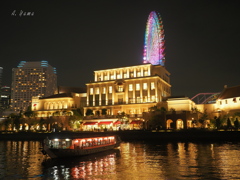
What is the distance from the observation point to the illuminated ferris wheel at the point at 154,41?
99.4m

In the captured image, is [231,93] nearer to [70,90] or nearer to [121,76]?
[121,76]

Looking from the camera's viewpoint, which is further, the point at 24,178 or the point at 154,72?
the point at 154,72

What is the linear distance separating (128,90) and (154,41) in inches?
902

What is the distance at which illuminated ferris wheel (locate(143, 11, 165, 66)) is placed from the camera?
9944 centimetres

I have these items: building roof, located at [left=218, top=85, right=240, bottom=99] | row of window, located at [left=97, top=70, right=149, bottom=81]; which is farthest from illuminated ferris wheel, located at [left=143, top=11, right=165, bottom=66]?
building roof, located at [left=218, top=85, right=240, bottom=99]

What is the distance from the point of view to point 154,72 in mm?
109562

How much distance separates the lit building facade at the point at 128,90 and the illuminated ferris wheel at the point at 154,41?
5062 millimetres

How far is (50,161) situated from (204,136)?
42.9 m

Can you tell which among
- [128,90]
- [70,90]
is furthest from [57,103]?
[128,90]

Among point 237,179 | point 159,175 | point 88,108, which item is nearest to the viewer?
point 237,179

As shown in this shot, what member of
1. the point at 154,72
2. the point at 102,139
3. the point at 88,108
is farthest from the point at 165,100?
the point at 102,139

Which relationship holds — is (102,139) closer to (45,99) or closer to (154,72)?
(154,72)

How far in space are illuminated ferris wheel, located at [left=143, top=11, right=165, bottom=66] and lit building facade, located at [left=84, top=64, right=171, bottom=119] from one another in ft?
16.6

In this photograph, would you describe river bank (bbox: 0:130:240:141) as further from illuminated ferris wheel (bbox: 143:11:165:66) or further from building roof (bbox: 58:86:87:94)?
building roof (bbox: 58:86:87:94)
